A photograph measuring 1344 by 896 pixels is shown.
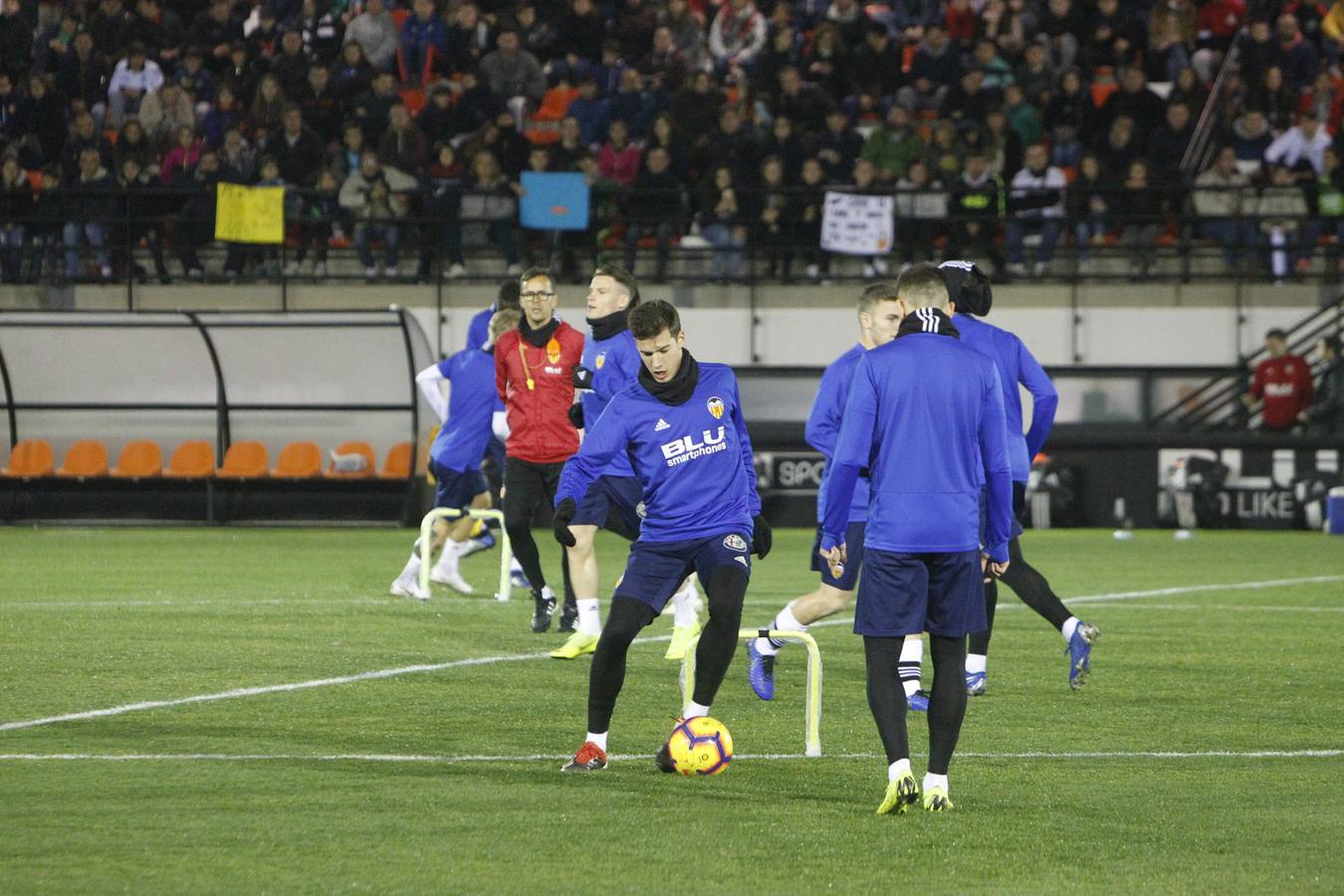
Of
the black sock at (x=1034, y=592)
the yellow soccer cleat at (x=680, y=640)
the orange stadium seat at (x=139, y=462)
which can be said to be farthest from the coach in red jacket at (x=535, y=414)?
the orange stadium seat at (x=139, y=462)

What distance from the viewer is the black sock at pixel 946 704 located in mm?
6887

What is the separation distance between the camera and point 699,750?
763 cm

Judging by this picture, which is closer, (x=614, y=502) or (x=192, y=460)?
(x=614, y=502)

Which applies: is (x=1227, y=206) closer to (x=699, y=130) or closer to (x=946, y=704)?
(x=699, y=130)

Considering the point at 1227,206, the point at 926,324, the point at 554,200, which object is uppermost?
the point at 1227,206

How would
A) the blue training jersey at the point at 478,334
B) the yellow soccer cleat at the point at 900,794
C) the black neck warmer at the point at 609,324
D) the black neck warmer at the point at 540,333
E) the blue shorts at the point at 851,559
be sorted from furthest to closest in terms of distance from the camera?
the blue training jersey at the point at 478,334
the black neck warmer at the point at 540,333
the black neck warmer at the point at 609,324
the blue shorts at the point at 851,559
the yellow soccer cleat at the point at 900,794

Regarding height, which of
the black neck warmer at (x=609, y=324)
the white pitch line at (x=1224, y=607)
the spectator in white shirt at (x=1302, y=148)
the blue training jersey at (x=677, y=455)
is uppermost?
the spectator in white shirt at (x=1302, y=148)

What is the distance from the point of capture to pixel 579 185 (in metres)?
25.3

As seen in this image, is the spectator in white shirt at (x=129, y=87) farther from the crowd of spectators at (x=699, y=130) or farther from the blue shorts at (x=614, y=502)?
the blue shorts at (x=614, y=502)

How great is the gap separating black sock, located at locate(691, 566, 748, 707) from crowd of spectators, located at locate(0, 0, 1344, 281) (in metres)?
17.6

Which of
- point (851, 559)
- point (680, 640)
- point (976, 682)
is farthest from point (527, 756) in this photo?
point (680, 640)

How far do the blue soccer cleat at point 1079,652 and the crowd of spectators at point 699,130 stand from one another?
15641 mm

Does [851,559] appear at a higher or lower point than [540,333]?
lower

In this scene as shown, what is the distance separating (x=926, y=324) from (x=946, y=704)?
1.32 meters
